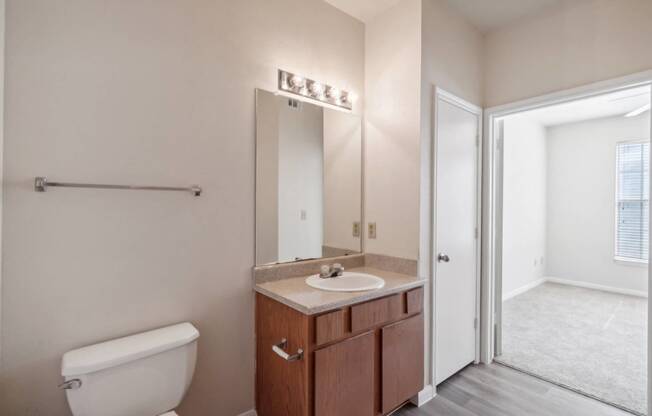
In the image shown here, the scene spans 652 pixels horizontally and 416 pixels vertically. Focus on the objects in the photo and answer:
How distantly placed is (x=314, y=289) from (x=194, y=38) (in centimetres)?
148

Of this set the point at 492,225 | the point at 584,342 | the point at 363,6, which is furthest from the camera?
the point at 584,342

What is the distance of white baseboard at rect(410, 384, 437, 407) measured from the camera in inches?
81.5

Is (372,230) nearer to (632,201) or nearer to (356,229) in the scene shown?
(356,229)

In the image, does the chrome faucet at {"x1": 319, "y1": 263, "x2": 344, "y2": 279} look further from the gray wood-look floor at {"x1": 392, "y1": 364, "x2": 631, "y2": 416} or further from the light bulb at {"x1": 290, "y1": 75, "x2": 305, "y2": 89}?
the light bulb at {"x1": 290, "y1": 75, "x2": 305, "y2": 89}

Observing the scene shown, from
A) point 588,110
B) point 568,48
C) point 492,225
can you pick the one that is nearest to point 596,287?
point 588,110

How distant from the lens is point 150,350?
129 centimetres

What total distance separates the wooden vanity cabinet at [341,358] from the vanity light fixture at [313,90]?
1299 millimetres

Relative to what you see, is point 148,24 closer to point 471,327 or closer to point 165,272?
point 165,272

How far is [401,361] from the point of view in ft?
6.15

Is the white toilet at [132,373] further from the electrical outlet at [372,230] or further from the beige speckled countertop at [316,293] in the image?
the electrical outlet at [372,230]

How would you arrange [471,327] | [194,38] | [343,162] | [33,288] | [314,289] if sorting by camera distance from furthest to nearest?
[471,327] < [343,162] < [314,289] < [194,38] < [33,288]

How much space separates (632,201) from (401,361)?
193 inches

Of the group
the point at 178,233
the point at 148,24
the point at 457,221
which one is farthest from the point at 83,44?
the point at 457,221

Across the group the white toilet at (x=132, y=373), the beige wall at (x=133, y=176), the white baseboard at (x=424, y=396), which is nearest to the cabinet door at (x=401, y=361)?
the white baseboard at (x=424, y=396)
